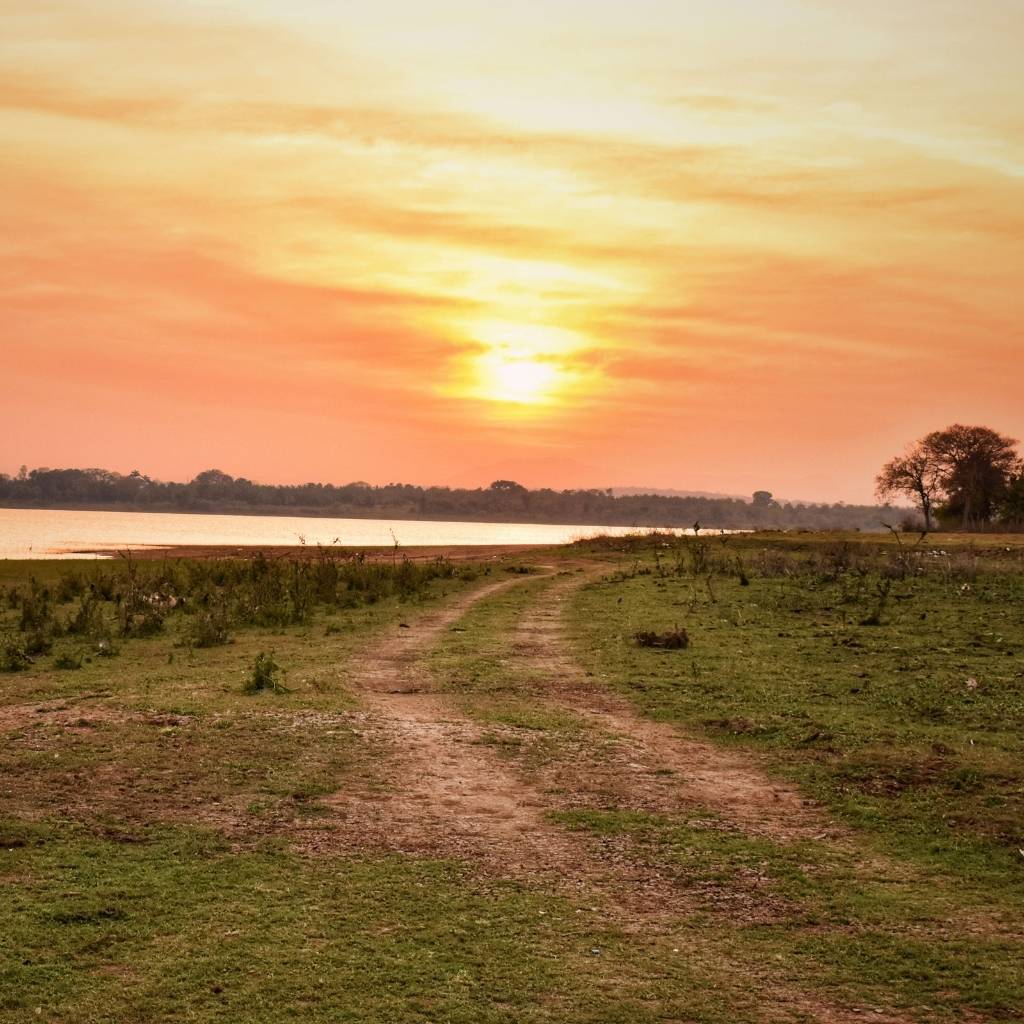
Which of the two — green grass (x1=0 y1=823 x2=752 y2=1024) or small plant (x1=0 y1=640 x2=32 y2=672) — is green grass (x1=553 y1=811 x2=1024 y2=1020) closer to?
green grass (x1=0 y1=823 x2=752 y2=1024)

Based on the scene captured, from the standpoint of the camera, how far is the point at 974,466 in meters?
90.3

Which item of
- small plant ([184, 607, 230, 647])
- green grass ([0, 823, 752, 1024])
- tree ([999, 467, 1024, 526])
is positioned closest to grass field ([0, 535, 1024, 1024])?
green grass ([0, 823, 752, 1024])

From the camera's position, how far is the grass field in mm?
6156

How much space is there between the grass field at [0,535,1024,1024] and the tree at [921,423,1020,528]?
7621cm

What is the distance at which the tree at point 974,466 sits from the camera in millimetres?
90000

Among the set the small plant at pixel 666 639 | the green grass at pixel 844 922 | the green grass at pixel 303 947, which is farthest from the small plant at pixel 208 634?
the green grass at pixel 844 922

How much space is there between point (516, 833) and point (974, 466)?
90.9 metres

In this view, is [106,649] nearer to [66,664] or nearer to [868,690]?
[66,664]

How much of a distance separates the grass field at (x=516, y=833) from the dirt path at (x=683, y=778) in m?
0.05

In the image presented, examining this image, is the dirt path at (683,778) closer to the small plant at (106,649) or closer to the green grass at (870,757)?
the green grass at (870,757)

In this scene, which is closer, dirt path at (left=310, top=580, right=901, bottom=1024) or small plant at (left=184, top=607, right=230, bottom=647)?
dirt path at (left=310, top=580, right=901, bottom=1024)

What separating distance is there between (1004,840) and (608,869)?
11.8ft

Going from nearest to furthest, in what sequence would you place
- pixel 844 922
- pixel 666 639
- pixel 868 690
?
pixel 844 922, pixel 868 690, pixel 666 639

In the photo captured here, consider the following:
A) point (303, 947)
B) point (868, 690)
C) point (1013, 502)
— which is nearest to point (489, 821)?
point (303, 947)
